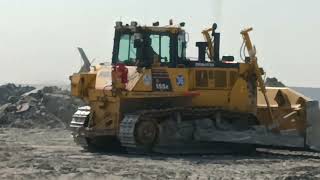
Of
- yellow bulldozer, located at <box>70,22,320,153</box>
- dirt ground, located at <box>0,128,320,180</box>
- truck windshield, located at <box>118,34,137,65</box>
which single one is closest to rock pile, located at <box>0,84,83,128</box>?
dirt ground, located at <box>0,128,320,180</box>

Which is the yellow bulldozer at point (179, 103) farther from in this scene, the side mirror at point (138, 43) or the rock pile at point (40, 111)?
the rock pile at point (40, 111)

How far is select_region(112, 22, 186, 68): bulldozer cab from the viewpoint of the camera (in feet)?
58.9

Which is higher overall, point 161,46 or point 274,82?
point 161,46

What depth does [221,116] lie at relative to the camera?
18.4m

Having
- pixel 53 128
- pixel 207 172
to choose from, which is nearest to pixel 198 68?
pixel 207 172

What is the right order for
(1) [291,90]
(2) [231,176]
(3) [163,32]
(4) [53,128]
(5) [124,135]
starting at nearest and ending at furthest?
1. (2) [231,176]
2. (5) [124,135]
3. (3) [163,32]
4. (1) [291,90]
5. (4) [53,128]

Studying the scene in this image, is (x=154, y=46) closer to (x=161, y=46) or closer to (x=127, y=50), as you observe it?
(x=161, y=46)

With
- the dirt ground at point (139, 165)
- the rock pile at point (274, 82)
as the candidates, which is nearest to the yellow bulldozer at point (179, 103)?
the dirt ground at point (139, 165)

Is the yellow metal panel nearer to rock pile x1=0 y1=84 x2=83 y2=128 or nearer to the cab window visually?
the cab window

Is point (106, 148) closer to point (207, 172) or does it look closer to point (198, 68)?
point (198, 68)

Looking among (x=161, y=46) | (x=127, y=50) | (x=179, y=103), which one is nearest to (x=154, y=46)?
(x=161, y=46)

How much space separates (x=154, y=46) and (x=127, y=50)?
834 mm

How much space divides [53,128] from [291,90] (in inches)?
443

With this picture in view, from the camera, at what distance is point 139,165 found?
15.0 metres
